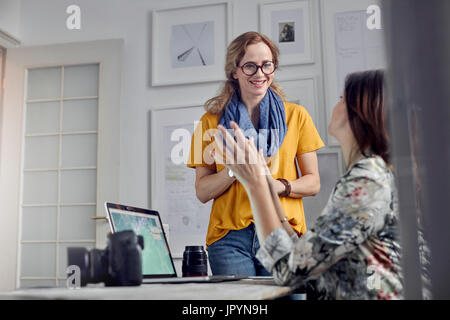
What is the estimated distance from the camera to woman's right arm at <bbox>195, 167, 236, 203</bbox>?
3.89 ft

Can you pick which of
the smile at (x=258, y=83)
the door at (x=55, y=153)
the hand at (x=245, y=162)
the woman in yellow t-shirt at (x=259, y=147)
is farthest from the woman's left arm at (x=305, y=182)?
the door at (x=55, y=153)

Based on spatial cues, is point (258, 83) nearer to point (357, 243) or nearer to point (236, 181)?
point (236, 181)

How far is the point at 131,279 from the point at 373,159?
1.27 ft

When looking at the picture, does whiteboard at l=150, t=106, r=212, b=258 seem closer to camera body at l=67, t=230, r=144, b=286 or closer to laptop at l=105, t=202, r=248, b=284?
laptop at l=105, t=202, r=248, b=284

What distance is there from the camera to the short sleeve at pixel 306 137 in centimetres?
129

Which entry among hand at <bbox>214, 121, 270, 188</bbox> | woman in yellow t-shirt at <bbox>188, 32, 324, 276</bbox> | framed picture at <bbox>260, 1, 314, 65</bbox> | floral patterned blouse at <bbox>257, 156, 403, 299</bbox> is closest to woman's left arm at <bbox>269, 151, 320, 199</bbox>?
woman in yellow t-shirt at <bbox>188, 32, 324, 276</bbox>

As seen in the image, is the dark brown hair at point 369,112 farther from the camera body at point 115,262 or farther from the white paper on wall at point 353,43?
the white paper on wall at point 353,43

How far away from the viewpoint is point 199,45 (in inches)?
86.2

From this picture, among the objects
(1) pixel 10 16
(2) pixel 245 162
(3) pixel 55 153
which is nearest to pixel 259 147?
(2) pixel 245 162

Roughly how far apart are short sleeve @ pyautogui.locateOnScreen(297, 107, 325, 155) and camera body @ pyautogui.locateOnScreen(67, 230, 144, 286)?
70 cm

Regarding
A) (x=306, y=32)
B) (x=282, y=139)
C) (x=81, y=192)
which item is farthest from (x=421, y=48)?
(x=81, y=192)

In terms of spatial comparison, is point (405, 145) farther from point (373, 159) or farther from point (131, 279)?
point (131, 279)

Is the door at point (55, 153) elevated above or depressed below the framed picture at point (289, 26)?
below

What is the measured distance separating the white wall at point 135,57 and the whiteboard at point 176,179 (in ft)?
0.16
